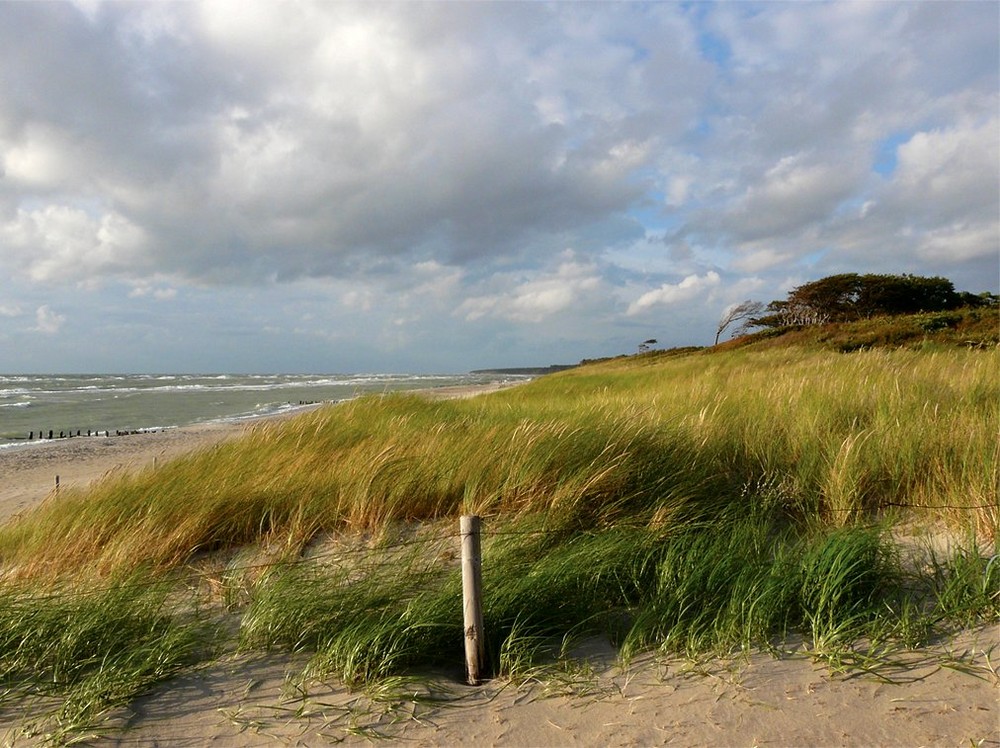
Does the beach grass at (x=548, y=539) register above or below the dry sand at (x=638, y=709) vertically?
above

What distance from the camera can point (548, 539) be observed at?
13.2ft

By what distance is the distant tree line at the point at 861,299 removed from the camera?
33469mm

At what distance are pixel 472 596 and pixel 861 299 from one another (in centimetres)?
3795

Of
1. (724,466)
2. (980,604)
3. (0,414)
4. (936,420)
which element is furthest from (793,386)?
(0,414)

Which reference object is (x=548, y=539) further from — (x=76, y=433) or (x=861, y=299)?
(x=861, y=299)

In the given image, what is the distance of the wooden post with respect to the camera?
293 centimetres

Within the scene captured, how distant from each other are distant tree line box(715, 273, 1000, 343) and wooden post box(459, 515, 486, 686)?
3470 cm

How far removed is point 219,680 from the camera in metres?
3.08

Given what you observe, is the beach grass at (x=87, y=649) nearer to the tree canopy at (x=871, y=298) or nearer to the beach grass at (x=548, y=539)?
the beach grass at (x=548, y=539)

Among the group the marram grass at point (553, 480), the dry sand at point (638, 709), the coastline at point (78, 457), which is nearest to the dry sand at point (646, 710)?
the dry sand at point (638, 709)

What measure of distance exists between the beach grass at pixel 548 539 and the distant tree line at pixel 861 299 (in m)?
31.5

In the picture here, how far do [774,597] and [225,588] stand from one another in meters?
3.27

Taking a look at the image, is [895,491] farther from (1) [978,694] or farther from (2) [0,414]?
(2) [0,414]

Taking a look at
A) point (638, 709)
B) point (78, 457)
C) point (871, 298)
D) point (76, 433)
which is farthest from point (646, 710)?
point (871, 298)
